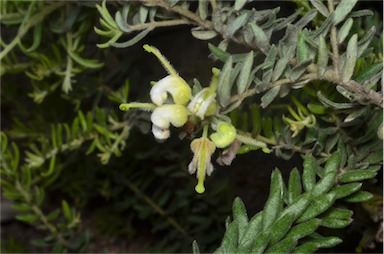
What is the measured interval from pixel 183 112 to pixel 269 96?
0.33 feet

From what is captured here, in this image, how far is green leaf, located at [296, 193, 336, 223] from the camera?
0.52 metres

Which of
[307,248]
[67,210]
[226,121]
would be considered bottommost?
[67,210]

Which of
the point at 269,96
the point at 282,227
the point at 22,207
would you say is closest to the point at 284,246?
the point at 282,227

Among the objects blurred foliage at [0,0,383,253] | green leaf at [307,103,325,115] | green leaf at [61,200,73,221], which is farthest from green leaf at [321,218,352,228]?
green leaf at [61,200,73,221]

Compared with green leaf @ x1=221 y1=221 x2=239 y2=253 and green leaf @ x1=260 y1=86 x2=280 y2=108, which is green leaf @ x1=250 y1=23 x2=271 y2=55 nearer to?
green leaf @ x1=260 y1=86 x2=280 y2=108

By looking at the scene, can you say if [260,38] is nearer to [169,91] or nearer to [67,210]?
[169,91]

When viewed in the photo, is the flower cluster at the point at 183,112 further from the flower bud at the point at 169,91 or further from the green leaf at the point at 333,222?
the green leaf at the point at 333,222

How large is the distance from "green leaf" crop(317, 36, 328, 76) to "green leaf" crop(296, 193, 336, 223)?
10cm

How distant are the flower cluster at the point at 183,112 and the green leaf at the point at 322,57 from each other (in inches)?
4.0

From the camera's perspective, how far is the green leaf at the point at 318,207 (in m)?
0.52

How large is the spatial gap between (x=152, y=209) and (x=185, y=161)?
0.32 ft

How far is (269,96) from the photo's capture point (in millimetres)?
511

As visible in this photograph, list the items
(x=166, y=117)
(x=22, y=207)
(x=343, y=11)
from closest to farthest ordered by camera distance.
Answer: (x=166, y=117)
(x=343, y=11)
(x=22, y=207)

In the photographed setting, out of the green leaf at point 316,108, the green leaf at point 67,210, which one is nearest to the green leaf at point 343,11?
the green leaf at point 316,108
